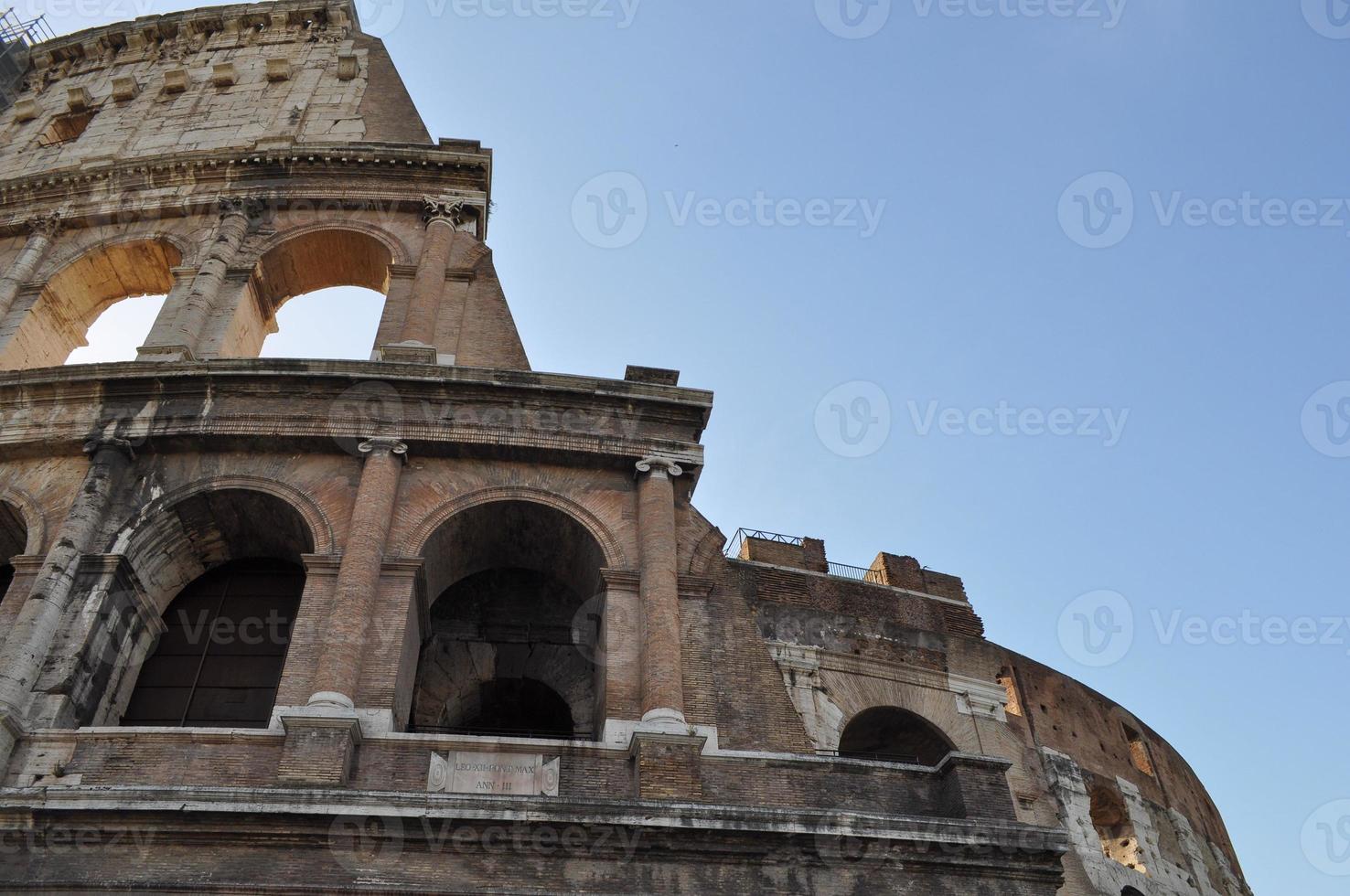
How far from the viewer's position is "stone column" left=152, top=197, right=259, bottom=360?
51.4 feet

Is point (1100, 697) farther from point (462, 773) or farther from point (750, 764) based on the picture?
Answer: point (462, 773)

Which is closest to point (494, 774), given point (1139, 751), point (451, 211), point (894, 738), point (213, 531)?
point (213, 531)

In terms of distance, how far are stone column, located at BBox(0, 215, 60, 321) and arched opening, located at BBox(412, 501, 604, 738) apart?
8.78m

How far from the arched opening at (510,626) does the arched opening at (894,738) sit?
5.30 m

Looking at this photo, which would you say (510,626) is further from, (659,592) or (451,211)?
(451,211)

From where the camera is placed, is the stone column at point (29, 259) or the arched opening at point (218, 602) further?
the stone column at point (29, 259)

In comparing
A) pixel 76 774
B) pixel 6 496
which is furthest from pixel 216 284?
pixel 76 774

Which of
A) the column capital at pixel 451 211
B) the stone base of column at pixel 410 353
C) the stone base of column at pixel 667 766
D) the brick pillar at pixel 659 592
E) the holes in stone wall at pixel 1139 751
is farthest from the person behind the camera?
the holes in stone wall at pixel 1139 751

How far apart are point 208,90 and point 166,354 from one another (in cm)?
916

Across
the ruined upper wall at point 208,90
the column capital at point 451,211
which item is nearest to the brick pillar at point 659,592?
the column capital at point 451,211

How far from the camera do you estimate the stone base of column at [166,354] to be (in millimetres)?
15380

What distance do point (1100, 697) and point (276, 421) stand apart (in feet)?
56.4

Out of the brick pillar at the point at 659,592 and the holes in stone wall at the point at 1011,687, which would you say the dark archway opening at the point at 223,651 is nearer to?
the brick pillar at the point at 659,592

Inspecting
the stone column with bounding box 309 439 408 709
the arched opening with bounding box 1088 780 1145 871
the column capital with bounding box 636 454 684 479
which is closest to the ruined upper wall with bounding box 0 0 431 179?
the stone column with bounding box 309 439 408 709
